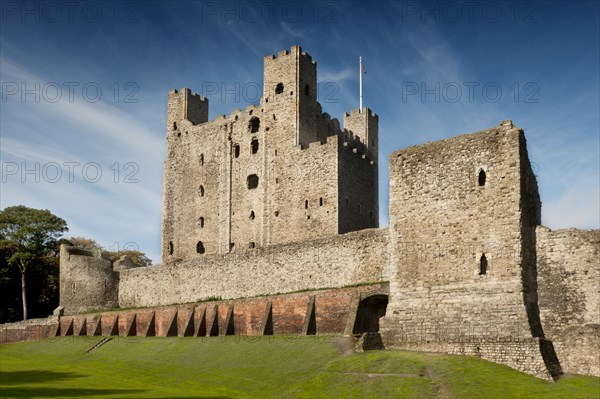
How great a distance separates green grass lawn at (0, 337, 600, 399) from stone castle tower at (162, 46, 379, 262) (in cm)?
1398

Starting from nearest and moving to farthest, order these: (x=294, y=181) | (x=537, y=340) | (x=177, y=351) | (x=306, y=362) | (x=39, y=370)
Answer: (x=537, y=340)
(x=306, y=362)
(x=39, y=370)
(x=177, y=351)
(x=294, y=181)

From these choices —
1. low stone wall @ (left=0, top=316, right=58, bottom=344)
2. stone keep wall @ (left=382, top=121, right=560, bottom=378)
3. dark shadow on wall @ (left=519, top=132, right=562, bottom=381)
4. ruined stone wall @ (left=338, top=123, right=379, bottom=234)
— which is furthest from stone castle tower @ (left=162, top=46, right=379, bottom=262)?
dark shadow on wall @ (left=519, top=132, right=562, bottom=381)

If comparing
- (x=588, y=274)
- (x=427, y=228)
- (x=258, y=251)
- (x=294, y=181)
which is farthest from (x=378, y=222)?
(x=588, y=274)

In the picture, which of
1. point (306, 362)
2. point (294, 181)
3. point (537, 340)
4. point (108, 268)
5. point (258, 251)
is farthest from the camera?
point (108, 268)

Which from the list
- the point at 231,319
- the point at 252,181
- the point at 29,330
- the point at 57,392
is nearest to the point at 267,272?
the point at 231,319

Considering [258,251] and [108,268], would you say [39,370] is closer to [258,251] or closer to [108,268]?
[258,251]

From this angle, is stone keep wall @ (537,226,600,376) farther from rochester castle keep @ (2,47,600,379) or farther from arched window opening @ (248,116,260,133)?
arched window opening @ (248,116,260,133)

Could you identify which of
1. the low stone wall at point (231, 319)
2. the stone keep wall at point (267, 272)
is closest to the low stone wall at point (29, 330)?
the low stone wall at point (231, 319)

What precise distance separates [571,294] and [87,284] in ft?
124

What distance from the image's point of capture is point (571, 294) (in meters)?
26.9

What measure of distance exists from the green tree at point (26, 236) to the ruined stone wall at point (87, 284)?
8.54 metres

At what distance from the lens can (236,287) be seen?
43.6 meters

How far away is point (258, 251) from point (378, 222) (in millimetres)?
12758

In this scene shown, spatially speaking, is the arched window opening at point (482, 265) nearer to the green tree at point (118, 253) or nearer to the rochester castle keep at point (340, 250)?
the rochester castle keep at point (340, 250)
